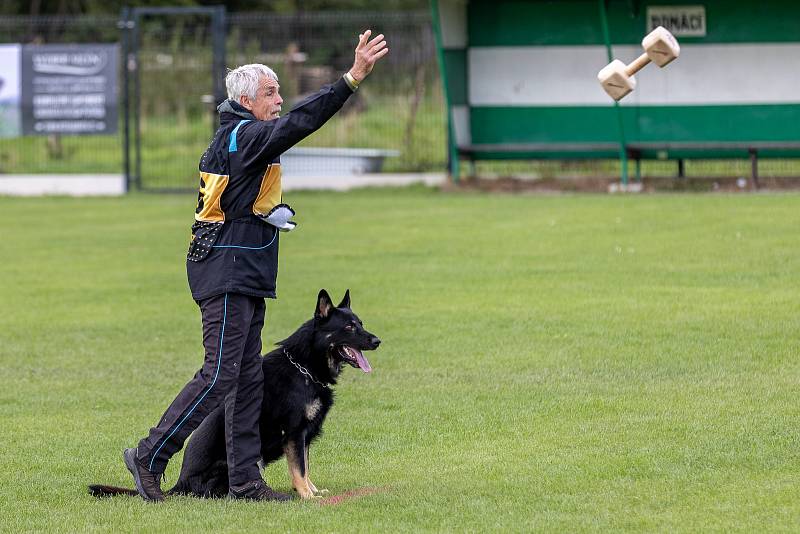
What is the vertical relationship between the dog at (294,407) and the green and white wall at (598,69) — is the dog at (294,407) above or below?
below

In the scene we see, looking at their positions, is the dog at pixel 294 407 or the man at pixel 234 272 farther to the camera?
the dog at pixel 294 407

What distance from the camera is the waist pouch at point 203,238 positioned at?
6426 millimetres

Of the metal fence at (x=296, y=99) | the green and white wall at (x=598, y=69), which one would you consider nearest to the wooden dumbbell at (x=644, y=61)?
the green and white wall at (x=598, y=69)

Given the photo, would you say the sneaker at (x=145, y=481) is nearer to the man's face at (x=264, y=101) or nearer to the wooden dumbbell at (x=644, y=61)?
the man's face at (x=264, y=101)

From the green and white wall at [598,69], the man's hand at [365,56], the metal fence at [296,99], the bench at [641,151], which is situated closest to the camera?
the man's hand at [365,56]

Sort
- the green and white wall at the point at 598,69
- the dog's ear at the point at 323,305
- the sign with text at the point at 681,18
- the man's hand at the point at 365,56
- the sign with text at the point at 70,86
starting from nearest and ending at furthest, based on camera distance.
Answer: the man's hand at the point at 365,56 → the dog's ear at the point at 323,305 → the green and white wall at the point at 598,69 → the sign with text at the point at 681,18 → the sign with text at the point at 70,86

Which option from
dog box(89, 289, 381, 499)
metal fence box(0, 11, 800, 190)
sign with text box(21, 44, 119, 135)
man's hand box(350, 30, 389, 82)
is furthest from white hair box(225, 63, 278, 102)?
sign with text box(21, 44, 119, 135)

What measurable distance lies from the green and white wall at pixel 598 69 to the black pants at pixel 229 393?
49.0ft

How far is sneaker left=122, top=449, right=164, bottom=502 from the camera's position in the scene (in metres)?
6.52

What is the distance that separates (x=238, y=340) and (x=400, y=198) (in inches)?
611

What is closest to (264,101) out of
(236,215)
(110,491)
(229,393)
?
(236,215)

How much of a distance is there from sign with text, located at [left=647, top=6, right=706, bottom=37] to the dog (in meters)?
15.5

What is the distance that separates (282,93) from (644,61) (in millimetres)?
18388

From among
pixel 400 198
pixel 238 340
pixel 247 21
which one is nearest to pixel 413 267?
pixel 400 198
